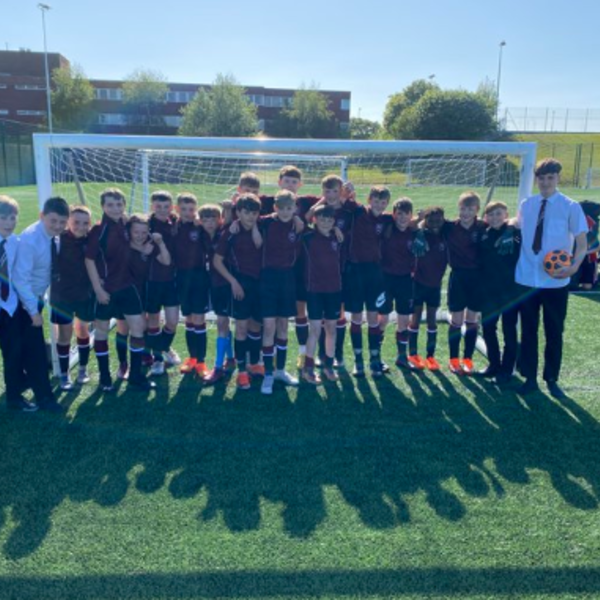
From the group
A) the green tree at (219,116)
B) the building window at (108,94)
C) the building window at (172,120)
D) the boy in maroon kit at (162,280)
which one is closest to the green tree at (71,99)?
the building window at (108,94)

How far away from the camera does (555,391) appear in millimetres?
4414

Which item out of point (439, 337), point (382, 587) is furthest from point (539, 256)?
point (382, 587)

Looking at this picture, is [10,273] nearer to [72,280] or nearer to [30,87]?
[72,280]

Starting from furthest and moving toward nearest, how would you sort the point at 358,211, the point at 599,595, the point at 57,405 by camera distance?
the point at 358,211
the point at 57,405
the point at 599,595

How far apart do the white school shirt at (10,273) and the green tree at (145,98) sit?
43457 millimetres

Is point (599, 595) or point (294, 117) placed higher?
point (294, 117)

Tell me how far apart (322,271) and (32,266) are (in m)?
2.21

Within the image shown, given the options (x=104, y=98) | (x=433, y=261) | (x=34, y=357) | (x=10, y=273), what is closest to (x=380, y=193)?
(x=433, y=261)

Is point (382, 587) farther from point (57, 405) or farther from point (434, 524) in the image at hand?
point (57, 405)

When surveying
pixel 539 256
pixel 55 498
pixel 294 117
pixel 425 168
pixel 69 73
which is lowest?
pixel 55 498

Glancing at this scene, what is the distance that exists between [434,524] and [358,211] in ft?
8.81

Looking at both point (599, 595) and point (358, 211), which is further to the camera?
point (358, 211)

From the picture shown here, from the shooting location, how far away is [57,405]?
4.06 metres

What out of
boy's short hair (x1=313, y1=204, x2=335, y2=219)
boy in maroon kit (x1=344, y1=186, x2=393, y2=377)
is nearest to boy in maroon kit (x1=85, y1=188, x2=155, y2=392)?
boy's short hair (x1=313, y1=204, x2=335, y2=219)
